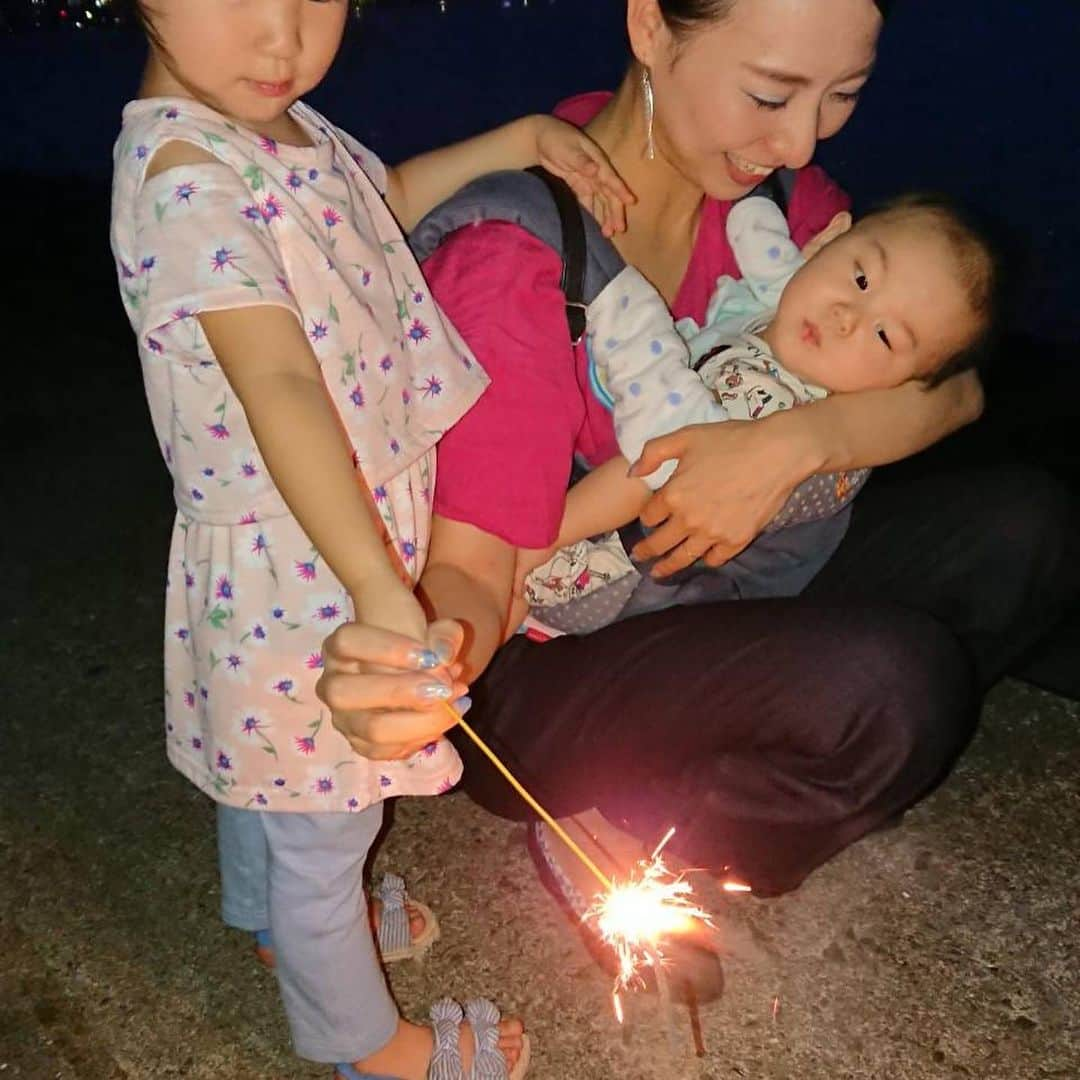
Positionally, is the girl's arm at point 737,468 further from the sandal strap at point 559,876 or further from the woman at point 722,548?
the sandal strap at point 559,876

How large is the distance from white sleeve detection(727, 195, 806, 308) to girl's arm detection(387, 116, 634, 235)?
254 mm

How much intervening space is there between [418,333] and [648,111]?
508mm

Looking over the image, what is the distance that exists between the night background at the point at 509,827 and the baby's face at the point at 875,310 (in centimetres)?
18

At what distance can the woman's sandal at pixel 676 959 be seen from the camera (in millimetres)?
1754

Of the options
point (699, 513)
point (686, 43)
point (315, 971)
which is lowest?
point (315, 971)

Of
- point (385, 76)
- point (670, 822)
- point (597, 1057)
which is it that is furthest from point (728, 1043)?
point (385, 76)

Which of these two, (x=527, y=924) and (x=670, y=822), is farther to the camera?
(x=527, y=924)

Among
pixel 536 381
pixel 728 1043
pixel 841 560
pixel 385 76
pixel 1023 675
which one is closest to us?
pixel 536 381

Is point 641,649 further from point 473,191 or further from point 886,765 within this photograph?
point 473,191

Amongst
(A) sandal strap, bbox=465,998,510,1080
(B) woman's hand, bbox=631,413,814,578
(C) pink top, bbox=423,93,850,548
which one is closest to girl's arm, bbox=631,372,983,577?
(B) woman's hand, bbox=631,413,814,578

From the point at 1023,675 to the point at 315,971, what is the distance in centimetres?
169

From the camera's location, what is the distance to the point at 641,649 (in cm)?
159

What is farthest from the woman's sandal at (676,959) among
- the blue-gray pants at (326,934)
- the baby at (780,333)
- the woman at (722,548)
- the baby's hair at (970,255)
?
the baby's hair at (970,255)

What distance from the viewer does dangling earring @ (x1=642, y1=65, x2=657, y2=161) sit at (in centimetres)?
156
